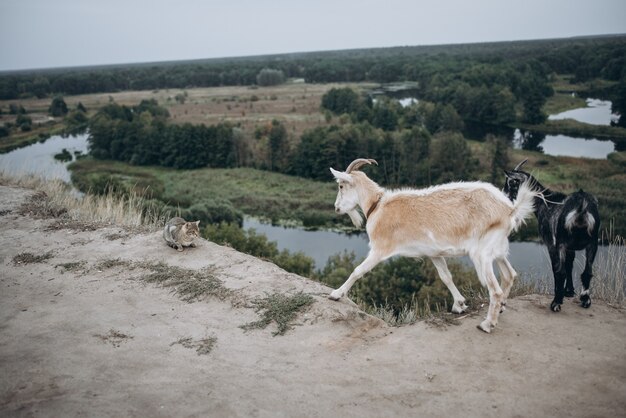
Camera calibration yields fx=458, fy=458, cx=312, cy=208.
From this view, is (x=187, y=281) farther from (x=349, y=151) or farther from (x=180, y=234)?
(x=349, y=151)

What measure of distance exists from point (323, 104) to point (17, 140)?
172ft

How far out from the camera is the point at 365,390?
187 inches

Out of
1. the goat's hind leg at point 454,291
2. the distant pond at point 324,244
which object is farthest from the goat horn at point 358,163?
the distant pond at point 324,244

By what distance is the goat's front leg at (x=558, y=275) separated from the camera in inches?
241

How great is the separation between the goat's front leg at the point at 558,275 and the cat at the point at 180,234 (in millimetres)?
6051

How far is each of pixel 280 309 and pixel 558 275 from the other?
380 centimetres

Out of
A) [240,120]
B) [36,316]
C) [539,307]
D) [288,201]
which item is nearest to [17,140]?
[240,120]

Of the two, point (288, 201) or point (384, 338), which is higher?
point (384, 338)

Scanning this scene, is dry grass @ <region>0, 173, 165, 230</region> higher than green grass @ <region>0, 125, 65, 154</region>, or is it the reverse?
dry grass @ <region>0, 173, 165, 230</region>

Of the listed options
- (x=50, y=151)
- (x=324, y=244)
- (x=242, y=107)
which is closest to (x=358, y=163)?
(x=324, y=244)

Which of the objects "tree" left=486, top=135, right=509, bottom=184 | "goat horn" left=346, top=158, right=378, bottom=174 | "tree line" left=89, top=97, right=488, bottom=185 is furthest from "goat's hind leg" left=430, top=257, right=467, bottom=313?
"tree line" left=89, top=97, right=488, bottom=185

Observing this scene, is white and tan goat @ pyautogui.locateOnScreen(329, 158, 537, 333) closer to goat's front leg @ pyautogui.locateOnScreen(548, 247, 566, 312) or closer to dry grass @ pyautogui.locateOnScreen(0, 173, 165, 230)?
goat's front leg @ pyautogui.locateOnScreen(548, 247, 566, 312)

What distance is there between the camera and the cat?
28.8 ft

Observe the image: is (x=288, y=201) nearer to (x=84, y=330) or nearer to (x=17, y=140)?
(x=84, y=330)
